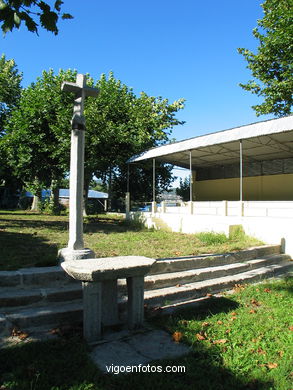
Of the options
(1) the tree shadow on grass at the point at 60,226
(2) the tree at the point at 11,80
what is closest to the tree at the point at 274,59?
(1) the tree shadow on grass at the point at 60,226

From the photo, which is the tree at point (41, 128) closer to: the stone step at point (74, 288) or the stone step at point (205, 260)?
the stone step at point (205, 260)

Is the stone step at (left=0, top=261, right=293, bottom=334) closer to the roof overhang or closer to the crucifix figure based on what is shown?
the crucifix figure

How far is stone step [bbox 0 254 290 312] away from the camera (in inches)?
151

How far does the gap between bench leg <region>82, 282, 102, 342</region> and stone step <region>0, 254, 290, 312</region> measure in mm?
846

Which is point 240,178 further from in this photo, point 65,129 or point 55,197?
point 55,197

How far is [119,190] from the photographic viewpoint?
28.8 metres

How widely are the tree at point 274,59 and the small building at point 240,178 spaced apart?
3.13 m

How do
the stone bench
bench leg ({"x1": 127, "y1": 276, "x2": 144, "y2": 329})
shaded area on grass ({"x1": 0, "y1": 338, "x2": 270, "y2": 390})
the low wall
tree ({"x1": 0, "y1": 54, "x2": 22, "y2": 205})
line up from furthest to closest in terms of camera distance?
tree ({"x1": 0, "y1": 54, "x2": 22, "y2": 205})
the low wall
bench leg ({"x1": 127, "y1": 276, "x2": 144, "y2": 329})
the stone bench
shaded area on grass ({"x1": 0, "y1": 338, "x2": 270, "y2": 390})

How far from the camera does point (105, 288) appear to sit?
147 inches

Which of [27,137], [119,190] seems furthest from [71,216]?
[119,190]

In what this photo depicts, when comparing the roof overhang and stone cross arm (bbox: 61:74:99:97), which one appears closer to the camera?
stone cross arm (bbox: 61:74:99:97)

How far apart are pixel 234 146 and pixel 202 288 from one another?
12068mm

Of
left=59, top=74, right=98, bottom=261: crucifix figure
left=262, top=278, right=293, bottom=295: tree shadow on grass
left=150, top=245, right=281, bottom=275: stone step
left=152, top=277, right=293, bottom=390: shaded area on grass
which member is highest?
left=59, top=74, right=98, bottom=261: crucifix figure

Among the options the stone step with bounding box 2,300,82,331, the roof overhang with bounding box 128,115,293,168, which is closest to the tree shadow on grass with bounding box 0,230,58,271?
the stone step with bounding box 2,300,82,331
